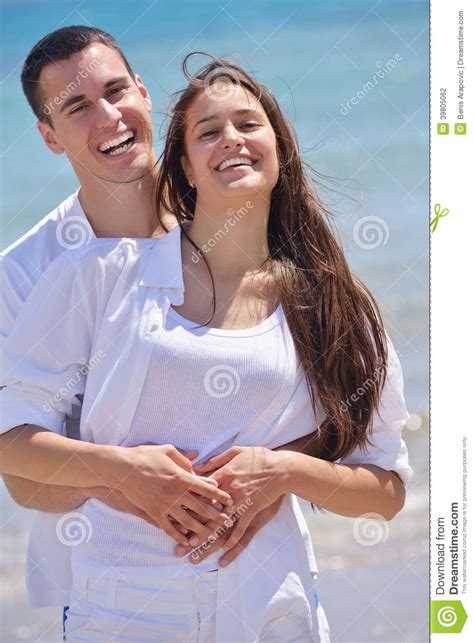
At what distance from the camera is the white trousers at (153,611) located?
268cm

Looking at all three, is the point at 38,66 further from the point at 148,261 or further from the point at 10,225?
the point at 10,225

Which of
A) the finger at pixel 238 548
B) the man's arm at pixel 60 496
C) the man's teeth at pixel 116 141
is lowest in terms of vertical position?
the finger at pixel 238 548

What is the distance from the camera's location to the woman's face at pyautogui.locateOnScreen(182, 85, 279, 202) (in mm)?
2918

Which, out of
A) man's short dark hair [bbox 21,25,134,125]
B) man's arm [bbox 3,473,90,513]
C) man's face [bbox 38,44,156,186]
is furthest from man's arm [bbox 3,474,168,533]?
man's short dark hair [bbox 21,25,134,125]

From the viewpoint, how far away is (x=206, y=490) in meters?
2.72

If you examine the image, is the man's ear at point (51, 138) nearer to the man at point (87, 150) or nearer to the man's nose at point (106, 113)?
the man at point (87, 150)

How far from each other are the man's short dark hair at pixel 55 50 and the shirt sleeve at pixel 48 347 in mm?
829

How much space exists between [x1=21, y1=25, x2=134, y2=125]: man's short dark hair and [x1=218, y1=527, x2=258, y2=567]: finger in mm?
1470

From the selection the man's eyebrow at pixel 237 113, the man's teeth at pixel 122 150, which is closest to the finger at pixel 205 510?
the man's eyebrow at pixel 237 113

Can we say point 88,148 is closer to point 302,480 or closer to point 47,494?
point 47,494

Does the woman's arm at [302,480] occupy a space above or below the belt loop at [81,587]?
above

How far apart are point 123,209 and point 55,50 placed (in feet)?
1.93

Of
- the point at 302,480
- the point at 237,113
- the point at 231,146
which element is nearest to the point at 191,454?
the point at 302,480

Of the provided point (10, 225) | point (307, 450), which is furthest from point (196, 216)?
point (10, 225)
